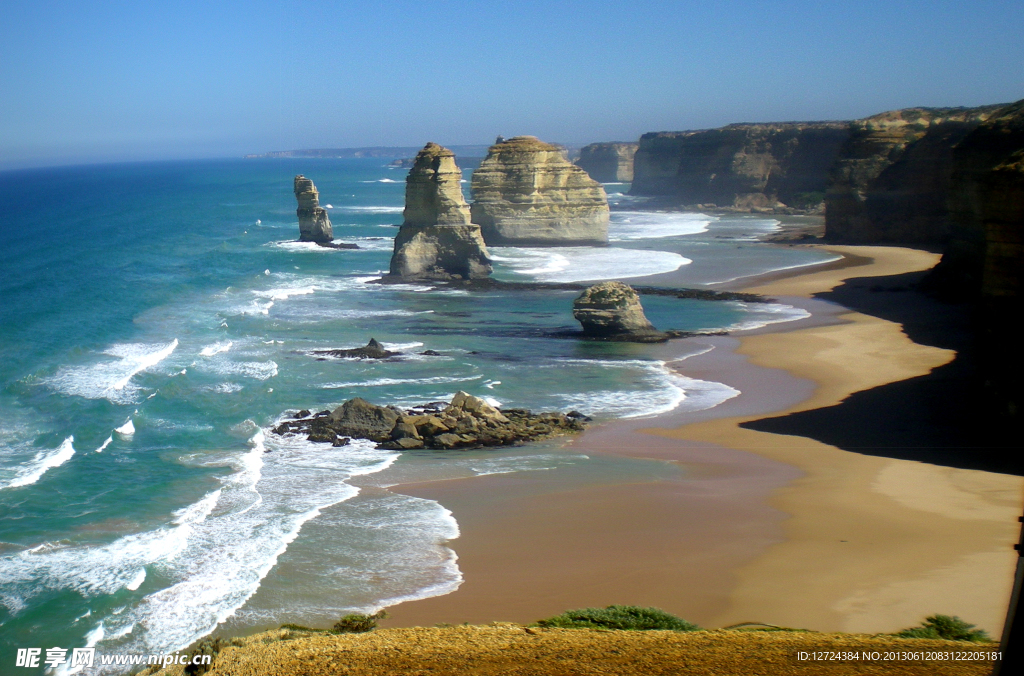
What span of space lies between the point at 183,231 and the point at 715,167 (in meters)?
59.9

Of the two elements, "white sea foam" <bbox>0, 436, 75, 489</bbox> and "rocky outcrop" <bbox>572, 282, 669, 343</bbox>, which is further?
"rocky outcrop" <bbox>572, 282, 669, 343</bbox>

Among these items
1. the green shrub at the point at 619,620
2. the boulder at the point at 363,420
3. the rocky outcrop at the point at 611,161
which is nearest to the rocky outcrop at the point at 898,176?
the boulder at the point at 363,420

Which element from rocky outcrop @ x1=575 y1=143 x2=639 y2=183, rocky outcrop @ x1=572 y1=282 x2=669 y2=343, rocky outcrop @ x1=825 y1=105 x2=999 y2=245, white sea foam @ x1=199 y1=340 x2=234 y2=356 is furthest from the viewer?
rocky outcrop @ x1=575 y1=143 x2=639 y2=183

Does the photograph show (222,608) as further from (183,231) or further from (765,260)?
(183,231)

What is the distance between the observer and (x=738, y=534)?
1535 cm

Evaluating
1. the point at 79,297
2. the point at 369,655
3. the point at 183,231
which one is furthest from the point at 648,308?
the point at 183,231

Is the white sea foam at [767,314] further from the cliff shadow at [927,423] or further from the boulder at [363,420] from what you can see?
the boulder at [363,420]

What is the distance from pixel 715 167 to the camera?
338ft

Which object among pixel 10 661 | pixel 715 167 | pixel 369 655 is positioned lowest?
pixel 10 661

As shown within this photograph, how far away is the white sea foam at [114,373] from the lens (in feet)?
85.1

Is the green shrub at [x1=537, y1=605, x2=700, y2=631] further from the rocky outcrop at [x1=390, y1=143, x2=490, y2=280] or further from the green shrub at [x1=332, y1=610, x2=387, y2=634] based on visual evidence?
the rocky outcrop at [x1=390, y1=143, x2=490, y2=280]

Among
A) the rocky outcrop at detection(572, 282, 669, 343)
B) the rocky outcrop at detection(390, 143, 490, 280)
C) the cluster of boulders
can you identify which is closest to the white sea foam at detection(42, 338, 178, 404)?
the cluster of boulders

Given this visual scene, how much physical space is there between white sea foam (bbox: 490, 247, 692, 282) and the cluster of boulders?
89.7ft

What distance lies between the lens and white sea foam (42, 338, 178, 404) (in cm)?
2595
